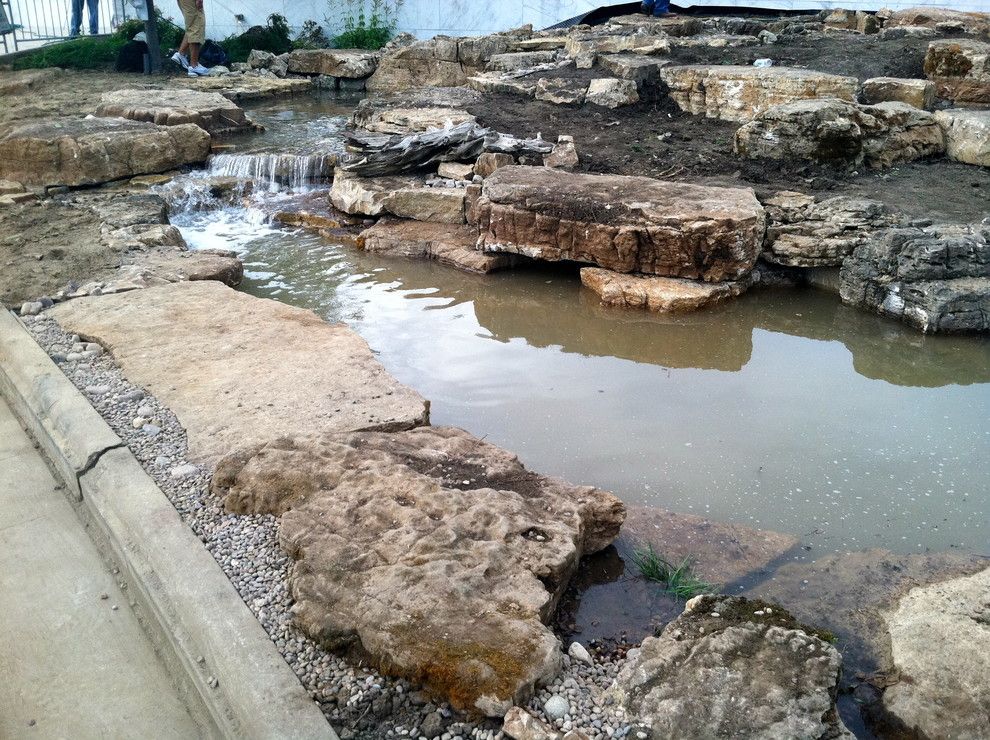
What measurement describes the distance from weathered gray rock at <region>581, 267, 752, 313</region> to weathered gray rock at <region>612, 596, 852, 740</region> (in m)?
3.30

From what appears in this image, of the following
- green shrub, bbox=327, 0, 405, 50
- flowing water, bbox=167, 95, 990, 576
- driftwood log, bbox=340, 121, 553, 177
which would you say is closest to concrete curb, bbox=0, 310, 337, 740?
flowing water, bbox=167, 95, 990, 576

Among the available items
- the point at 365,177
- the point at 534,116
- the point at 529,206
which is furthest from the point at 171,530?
the point at 534,116

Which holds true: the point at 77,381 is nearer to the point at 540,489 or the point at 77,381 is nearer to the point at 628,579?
the point at 540,489

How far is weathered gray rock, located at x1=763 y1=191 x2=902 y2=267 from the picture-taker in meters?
5.92

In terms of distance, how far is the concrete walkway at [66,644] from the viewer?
2.46 m

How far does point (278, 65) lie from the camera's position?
1478 cm

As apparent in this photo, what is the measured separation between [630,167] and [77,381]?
4.96 meters

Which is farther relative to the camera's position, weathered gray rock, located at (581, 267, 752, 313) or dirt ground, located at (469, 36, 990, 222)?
dirt ground, located at (469, 36, 990, 222)

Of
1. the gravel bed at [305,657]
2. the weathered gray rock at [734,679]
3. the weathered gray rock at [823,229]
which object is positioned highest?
the weathered gray rock at [823,229]

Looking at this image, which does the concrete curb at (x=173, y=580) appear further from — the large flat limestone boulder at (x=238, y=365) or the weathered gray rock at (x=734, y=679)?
the weathered gray rock at (x=734, y=679)

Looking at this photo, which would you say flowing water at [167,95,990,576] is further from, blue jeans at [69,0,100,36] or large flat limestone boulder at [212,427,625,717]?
blue jeans at [69,0,100,36]

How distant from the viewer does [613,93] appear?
29.4 ft

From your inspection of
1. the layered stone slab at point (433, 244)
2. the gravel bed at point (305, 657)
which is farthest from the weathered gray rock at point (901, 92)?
the gravel bed at point (305, 657)

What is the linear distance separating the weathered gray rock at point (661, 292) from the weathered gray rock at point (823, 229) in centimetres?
37
